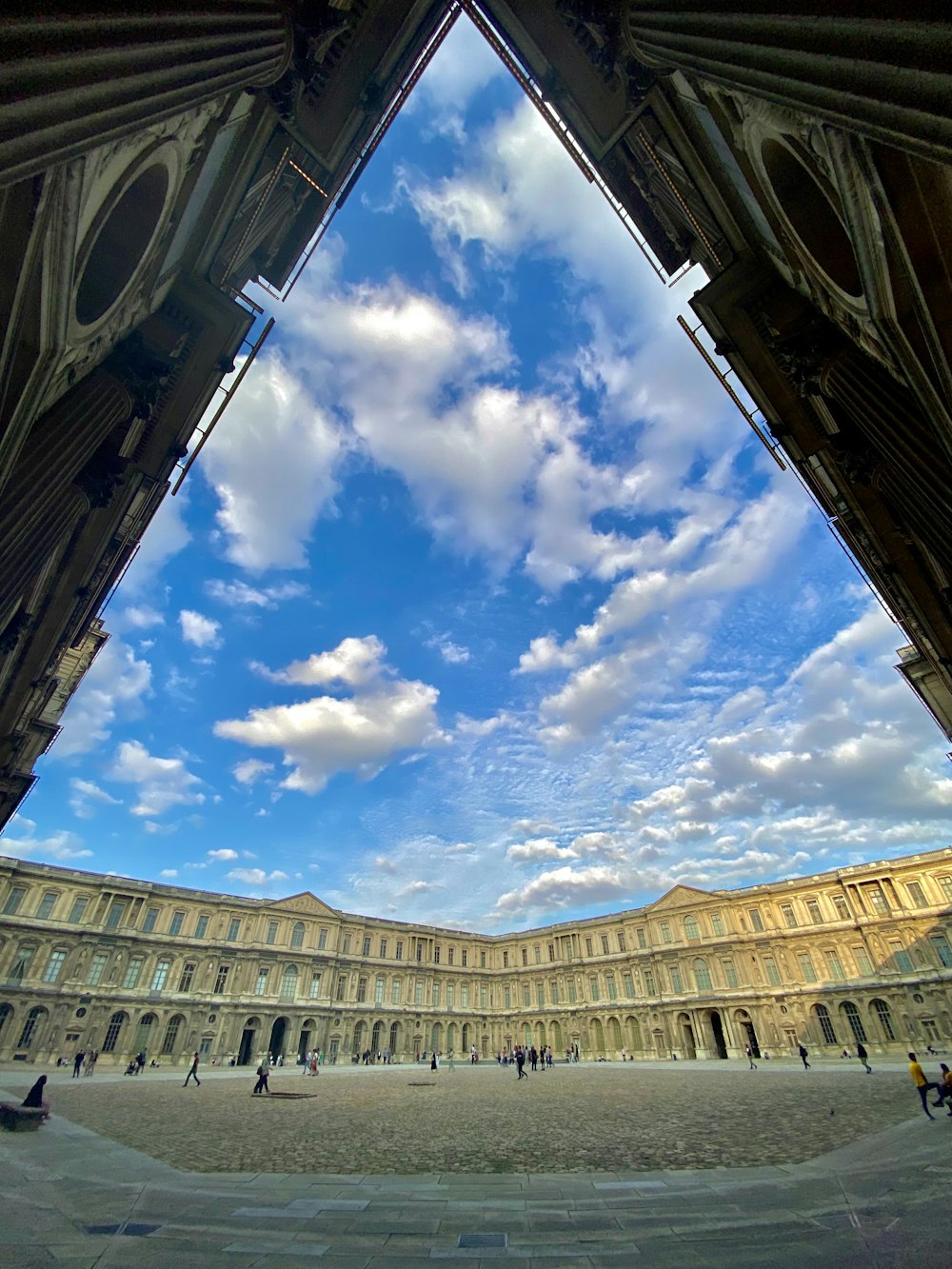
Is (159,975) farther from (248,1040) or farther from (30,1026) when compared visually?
(248,1040)

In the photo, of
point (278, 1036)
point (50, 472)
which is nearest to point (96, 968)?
point (278, 1036)

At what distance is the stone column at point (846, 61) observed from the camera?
8.99 feet

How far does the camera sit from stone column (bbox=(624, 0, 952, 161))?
2.74m

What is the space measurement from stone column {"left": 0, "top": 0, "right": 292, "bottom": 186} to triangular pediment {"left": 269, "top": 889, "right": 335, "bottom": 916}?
58.7 metres

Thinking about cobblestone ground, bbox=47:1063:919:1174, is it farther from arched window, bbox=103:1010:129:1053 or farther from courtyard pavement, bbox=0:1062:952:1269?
arched window, bbox=103:1010:129:1053

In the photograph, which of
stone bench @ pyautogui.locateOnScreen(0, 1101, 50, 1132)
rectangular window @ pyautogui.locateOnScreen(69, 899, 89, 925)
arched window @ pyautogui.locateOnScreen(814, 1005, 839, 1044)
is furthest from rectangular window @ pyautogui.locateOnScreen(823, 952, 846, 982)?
rectangular window @ pyautogui.locateOnScreen(69, 899, 89, 925)

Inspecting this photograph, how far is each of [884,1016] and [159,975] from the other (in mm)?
57781

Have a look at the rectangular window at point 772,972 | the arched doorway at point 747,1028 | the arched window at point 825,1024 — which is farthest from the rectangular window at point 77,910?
the arched window at point 825,1024

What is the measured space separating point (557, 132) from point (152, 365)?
1180cm

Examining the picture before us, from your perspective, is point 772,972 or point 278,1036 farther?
point 278,1036

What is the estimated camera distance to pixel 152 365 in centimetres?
1001

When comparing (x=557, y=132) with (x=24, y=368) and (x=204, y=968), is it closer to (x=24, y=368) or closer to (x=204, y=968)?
(x=24, y=368)

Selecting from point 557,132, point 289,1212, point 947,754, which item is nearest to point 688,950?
point 947,754

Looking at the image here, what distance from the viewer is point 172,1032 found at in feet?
142
